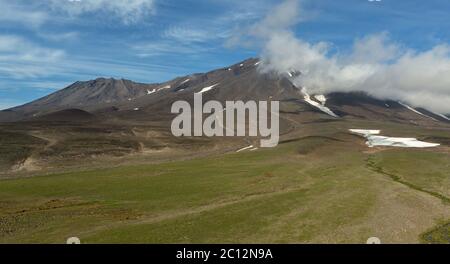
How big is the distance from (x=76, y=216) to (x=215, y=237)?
60.1ft

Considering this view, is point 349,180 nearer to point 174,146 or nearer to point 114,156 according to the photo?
point 114,156

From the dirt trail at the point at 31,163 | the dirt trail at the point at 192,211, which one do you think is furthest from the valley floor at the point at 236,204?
the dirt trail at the point at 31,163

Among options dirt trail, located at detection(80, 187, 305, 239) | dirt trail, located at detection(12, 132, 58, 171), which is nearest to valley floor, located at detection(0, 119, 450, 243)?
dirt trail, located at detection(80, 187, 305, 239)

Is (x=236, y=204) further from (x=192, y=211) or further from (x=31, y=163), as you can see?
(x=31, y=163)

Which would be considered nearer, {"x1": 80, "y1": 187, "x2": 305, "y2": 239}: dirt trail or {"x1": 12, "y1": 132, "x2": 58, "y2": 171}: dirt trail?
{"x1": 80, "y1": 187, "x2": 305, "y2": 239}: dirt trail

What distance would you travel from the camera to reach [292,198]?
6203 cm

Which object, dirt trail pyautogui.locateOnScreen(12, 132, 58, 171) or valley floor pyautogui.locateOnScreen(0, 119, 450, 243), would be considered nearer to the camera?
valley floor pyautogui.locateOnScreen(0, 119, 450, 243)

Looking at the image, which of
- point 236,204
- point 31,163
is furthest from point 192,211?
point 31,163

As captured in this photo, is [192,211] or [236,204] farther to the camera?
[236,204]

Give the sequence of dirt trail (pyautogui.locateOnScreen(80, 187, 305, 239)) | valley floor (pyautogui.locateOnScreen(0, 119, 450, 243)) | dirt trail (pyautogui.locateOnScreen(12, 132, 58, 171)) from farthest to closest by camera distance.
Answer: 1. dirt trail (pyautogui.locateOnScreen(12, 132, 58, 171))
2. dirt trail (pyautogui.locateOnScreen(80, 187, 305, 239))
3. valley floor (pyautogui.locateOnScreen(0, 119, 450, 243))

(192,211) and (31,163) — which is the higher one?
(31,163)

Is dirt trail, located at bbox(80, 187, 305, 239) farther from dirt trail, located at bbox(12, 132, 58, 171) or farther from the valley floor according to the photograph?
dirt trail, located at bbox(12, 132, 58, 171)

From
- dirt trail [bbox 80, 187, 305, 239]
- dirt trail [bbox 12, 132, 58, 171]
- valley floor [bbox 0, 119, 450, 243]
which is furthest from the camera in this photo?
dirt trail [bbox 12, 132, 58, 171]
